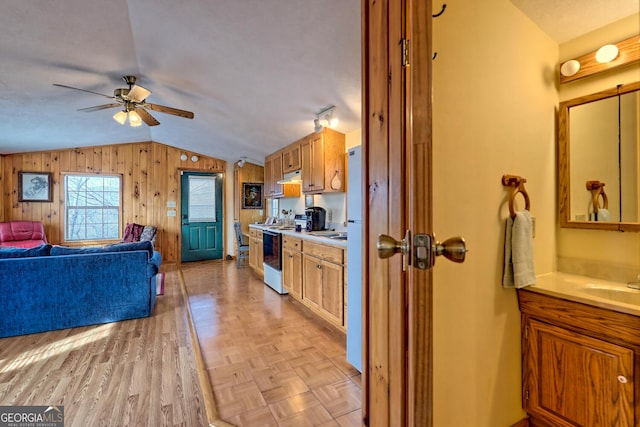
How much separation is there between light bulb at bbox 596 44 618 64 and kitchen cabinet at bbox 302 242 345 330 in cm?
193

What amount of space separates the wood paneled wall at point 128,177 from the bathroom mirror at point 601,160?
619cm

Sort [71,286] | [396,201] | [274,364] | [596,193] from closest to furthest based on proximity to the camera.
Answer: [396,201]
[596,193]
[274,364]
[71,286]

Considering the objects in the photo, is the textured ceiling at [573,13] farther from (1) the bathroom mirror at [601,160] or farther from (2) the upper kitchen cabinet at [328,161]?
(2) the upper kitchen cabinet at [328,161]

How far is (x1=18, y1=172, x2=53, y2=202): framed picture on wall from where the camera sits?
5199 mm

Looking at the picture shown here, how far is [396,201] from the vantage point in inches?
30.9

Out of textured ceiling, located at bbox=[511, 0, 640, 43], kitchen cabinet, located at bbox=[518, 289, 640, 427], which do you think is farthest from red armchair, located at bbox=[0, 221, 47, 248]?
textured ceiling, located at bbox=[511, 0, 640, 43]

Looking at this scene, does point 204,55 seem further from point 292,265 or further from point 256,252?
point 256,252

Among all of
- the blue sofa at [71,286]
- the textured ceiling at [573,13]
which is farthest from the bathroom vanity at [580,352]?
the blue sofa at [71,286]

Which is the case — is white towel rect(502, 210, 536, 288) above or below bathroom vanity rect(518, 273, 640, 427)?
above

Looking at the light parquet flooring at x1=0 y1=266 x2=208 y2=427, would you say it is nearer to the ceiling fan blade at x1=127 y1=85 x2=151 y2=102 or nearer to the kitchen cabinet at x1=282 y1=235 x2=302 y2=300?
the kitchen cabinet at x1=282 y1=235 x2=302 y2=300

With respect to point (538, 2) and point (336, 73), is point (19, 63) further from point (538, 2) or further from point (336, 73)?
point (538, 2)

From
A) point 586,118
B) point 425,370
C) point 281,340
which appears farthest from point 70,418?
point 586,118

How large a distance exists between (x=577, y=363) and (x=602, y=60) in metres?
1.38

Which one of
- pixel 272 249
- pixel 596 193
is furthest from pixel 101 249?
pixel 596 193
